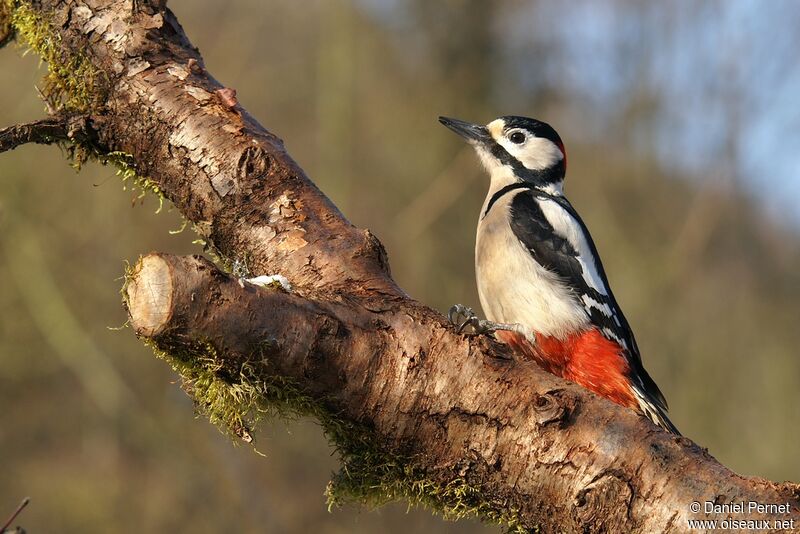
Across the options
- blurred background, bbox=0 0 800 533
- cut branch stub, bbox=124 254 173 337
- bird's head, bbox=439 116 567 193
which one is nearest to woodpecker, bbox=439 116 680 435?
bird's head, bbox=439 116 567 193

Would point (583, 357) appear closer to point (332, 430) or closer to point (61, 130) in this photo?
point (332, 430)

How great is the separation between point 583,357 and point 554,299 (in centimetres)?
29

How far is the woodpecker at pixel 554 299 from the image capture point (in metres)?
3.75

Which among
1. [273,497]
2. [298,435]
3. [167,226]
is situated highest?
[167,226]

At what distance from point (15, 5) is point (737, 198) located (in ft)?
24.8

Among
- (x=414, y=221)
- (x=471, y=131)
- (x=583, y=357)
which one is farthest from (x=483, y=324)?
(x=414, y=221)

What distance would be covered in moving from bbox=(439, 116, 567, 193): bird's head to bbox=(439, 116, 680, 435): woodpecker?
215 mm

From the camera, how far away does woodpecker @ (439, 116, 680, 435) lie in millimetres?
3753

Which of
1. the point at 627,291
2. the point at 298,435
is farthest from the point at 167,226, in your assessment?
the point at 627,291

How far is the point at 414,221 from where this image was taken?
977 centimetres

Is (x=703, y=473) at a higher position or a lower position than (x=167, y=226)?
Answer: higher

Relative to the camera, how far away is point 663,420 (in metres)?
3.64

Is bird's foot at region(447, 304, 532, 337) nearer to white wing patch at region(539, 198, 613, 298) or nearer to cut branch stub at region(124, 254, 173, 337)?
white wing patch at region(539, 198, 613, 298)

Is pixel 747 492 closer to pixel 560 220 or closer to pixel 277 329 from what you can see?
pixel 277 329
